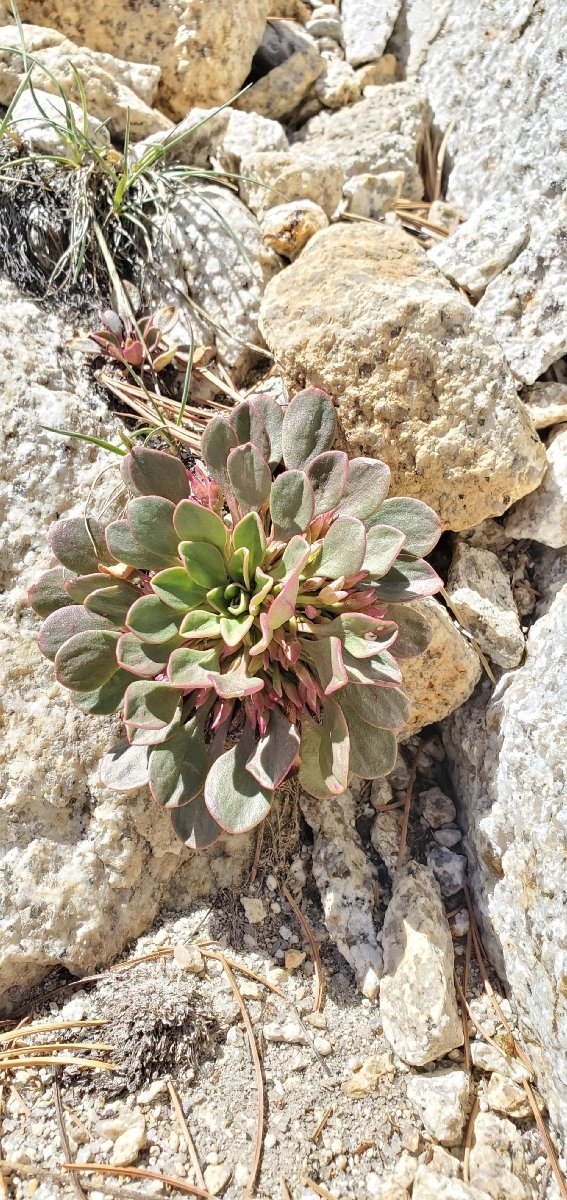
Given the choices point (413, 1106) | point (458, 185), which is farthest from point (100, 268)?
point (413, 1106)

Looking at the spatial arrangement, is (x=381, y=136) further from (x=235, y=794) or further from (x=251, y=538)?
(x=235, y=794)

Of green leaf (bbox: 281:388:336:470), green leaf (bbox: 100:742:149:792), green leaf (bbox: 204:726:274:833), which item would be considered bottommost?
green leaf (bbox: 100:742:149:792)

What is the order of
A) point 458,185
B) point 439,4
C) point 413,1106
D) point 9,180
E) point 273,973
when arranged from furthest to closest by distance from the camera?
point 439,4, point 458,185, point 9,180, point 273,973, point 413,1106

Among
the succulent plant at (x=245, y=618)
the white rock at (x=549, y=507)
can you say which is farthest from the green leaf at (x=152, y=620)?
the white rock at (x=549, y=507)

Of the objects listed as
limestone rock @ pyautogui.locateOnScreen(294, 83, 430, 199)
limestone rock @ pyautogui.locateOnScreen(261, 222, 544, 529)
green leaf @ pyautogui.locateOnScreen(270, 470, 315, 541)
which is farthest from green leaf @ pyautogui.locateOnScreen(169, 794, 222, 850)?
limestone rock @ pyautogui.locateOnScreen(294, 83, 430, 199)

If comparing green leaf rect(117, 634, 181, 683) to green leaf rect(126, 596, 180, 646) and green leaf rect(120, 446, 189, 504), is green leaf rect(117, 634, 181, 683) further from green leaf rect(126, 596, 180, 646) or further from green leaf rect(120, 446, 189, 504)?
green leaf rect(120, 446, 189, 504)

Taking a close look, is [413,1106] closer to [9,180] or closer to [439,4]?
[9,180]
